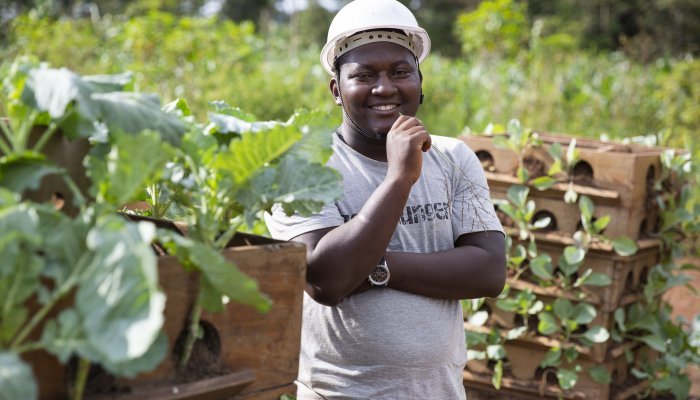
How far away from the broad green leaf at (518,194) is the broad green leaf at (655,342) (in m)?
0.74

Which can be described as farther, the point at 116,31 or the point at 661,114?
the point at 116,31

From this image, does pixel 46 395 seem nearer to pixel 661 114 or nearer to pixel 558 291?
pixel 558 291

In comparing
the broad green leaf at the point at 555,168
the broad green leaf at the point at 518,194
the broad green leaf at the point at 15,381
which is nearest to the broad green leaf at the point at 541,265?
the broad green leaf at the point at 518,194

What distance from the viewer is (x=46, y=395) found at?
4.48 ft

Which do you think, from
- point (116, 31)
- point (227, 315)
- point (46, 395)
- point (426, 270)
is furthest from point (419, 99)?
point (116, 31)

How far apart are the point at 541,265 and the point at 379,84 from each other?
4.96ft

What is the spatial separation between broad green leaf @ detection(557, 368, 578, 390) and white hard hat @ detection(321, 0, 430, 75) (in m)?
1.65

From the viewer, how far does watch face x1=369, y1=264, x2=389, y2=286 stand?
2271mm

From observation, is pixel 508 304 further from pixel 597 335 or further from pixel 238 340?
pixel 238 340

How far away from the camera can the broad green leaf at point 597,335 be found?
3578mm

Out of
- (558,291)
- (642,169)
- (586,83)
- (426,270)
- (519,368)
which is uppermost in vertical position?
(586,83)

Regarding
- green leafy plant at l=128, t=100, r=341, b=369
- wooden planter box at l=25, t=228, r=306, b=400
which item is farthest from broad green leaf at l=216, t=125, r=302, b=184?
wooden planter box at l=25, t=228, r=306, b=400

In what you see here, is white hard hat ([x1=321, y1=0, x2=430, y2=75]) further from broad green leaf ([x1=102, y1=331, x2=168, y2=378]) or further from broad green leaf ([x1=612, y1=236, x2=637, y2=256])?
broad green leaf ([x1=612, y1=236, x2=637, y2=256])

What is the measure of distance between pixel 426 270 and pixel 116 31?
10.9m
